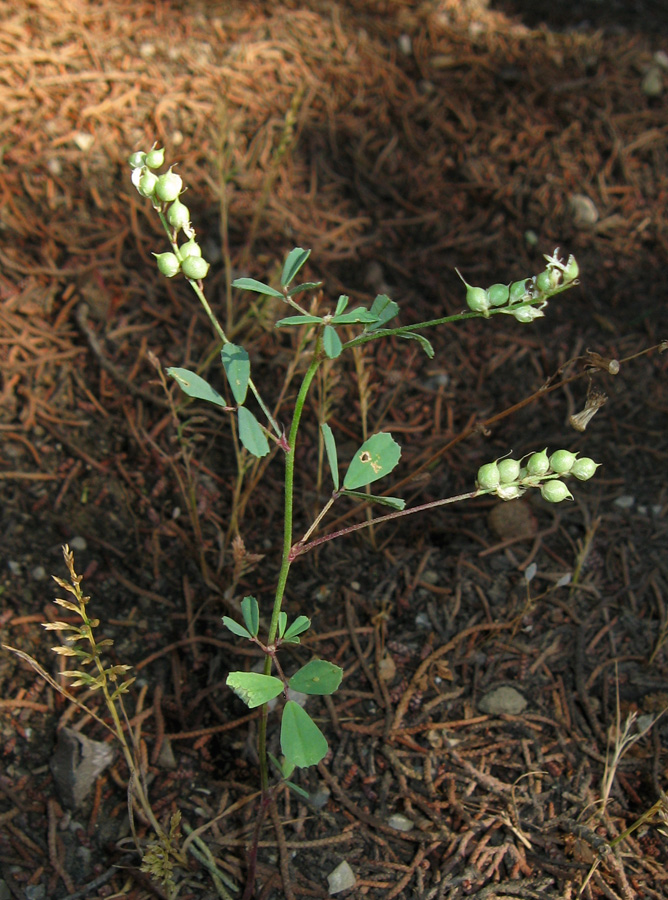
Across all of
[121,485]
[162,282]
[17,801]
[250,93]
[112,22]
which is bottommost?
[17,801]

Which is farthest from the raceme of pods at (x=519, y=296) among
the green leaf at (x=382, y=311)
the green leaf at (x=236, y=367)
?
the green leaf at (x=236, y=367)

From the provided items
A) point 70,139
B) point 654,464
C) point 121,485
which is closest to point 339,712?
point 121,485

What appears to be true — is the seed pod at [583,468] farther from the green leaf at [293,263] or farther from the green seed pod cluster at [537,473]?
the green leaf at [293,263]

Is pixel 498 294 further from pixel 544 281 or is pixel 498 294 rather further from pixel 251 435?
pixel 251 435

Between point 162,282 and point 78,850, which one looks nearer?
point 78,850

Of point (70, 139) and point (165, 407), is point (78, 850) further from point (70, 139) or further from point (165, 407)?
point (70, 139)

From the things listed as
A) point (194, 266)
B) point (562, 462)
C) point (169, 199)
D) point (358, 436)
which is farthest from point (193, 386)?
point (358, 436)
